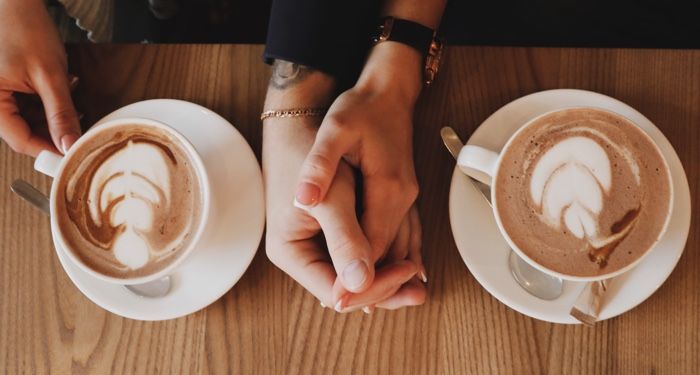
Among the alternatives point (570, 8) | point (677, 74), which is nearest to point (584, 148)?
point (677, 74)

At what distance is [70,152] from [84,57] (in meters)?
0.21

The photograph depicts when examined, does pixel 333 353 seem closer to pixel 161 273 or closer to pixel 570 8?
pixel 161 273

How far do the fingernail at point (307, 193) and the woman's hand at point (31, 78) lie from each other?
1.18 feet

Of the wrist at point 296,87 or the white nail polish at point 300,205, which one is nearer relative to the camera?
the white nail polish at point 300,205

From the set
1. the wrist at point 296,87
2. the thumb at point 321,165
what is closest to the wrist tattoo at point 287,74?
the wrist at point 296,87

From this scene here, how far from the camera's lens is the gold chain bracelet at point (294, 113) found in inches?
30.0

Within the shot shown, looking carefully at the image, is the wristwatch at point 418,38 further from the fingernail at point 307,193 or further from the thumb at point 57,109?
the thumb at point 57,109

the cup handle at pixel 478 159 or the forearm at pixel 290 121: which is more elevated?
the cup handle at pixel 478 159

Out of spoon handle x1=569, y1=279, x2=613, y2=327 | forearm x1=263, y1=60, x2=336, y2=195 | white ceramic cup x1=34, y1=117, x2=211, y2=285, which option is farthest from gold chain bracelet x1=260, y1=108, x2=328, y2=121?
spoon handle x1=569, y1=279, x2=613, y2=327

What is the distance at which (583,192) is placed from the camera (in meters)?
0.67

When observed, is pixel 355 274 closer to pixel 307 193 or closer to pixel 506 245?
pixel 307 193

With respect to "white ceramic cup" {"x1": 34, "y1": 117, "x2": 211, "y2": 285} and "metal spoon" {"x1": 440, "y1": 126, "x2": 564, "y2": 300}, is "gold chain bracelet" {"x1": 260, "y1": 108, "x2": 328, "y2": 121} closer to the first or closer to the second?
"white ceramic cup" {"x1": 34, "y1": 117, "x2": 211, "y2": 285}

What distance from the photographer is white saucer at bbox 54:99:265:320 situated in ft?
2.39

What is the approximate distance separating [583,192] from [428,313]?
0.26 m
